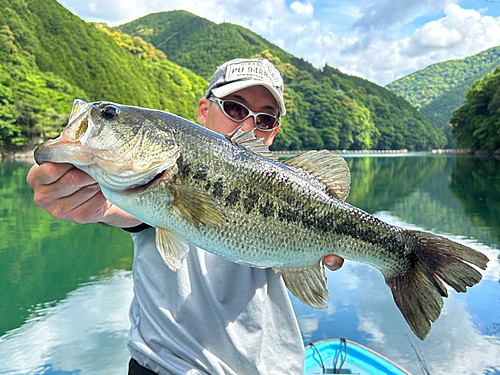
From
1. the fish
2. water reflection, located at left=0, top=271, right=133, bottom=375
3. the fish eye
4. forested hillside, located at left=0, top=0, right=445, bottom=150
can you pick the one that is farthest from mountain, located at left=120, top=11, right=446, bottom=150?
the fish eye

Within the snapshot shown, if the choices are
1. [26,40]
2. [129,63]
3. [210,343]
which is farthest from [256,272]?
[129,63]

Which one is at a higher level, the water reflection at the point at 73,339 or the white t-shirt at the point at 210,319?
the white t-shirt at the point at 210,319

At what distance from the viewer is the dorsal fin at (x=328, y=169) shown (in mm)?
2117

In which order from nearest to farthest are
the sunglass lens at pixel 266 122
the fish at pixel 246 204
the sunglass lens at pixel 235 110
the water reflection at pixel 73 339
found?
the fish at pixel 246 204
the sunglass lens at pixel 235 110
the sunglass lens at pixel 266 122
the water reflection at pixel 73 339

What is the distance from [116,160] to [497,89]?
6441cm

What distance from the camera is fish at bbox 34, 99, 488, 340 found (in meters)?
1.74

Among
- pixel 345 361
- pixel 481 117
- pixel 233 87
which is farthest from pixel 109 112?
pixel 481 117

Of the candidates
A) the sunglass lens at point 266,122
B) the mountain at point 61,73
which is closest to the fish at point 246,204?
the sunglass lens at point 266,122

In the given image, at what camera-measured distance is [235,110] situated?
3240mm

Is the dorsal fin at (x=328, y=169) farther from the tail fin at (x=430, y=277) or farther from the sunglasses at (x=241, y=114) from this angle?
the sunglasses at (x=241, y=114)

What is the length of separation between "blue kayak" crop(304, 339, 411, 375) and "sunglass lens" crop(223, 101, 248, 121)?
3495 millimetres

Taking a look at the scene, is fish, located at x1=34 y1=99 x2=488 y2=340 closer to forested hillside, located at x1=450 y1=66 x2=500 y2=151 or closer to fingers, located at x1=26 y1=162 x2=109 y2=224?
fingers, located at x1=26 y1=162 x2=109 y2=224

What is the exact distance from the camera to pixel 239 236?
6.06 feet

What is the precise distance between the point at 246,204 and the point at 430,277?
112cm
